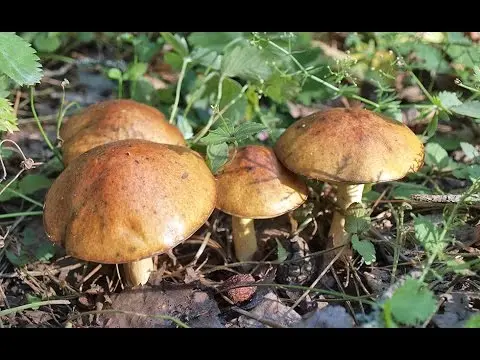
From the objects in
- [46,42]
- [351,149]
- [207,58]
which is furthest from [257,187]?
[46,42]

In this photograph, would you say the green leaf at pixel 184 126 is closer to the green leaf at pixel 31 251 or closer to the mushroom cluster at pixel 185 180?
the mushroom cluster at pixel 185 180

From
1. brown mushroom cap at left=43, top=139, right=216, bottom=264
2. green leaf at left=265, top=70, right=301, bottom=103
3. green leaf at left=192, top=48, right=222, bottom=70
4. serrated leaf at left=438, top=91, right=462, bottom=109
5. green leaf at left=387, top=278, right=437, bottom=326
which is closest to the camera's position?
green leaf at left=387, top=278, right=437, bottom=326

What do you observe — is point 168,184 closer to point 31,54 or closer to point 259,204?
point 259,204

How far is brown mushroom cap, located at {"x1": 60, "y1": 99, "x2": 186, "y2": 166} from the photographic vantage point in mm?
3016

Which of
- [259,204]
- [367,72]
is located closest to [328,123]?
[259,204]

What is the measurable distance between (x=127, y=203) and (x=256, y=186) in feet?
2.34

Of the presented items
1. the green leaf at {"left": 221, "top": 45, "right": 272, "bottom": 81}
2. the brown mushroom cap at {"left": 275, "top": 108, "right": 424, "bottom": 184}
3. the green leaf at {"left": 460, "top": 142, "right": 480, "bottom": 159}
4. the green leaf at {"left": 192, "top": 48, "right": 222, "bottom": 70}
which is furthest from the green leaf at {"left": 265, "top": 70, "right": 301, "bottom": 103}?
the green leaf at {"left": 460, "top": 142, "right": 480, "bottom": 159}

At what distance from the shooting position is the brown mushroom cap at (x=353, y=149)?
2516 millimetres

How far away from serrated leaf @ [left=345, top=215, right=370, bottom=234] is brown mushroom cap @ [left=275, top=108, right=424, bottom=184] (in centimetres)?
32

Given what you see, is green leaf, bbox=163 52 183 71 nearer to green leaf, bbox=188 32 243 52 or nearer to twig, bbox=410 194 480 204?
green leaf, bbox=188 32 243 52

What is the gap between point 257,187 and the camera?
8.84 feet

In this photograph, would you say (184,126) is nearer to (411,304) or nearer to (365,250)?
(365,250)

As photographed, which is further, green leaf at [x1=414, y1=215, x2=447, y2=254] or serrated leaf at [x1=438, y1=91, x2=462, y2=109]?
serrated leaf at [x1=438, y1=91, x2=462, y2=109]
